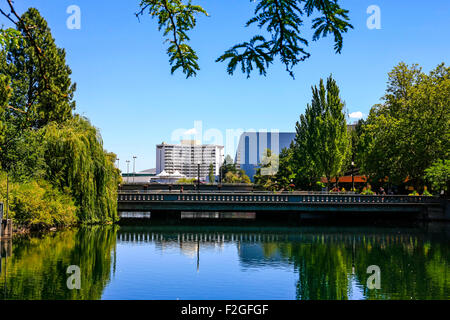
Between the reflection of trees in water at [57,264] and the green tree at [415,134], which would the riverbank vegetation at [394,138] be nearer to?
the green tree at [415,134]

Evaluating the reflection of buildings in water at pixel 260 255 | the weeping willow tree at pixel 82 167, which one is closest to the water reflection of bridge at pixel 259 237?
the reflection of buildings in water at pixel 260 255

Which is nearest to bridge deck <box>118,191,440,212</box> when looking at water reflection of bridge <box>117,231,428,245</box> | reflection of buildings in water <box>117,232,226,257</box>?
water reflection of bridge <box>117,231,428,245</box>

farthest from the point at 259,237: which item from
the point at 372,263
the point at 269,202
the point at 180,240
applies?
the point at 372,263

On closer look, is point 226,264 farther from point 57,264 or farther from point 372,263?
point 57,264

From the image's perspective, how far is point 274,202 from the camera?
5131 cm

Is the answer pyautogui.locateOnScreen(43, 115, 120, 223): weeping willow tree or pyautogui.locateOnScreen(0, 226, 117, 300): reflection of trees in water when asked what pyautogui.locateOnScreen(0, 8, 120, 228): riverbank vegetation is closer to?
pyautogui.locateOnScreen(43, 115, 120, 223): weeping willow tree

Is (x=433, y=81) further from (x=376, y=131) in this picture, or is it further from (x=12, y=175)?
(x=12, y=175)

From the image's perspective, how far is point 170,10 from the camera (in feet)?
16.3

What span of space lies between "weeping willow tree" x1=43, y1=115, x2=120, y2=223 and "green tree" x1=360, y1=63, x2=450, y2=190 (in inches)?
1319

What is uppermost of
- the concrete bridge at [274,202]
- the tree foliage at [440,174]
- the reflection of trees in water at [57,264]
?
the tree foliage at [440,174]

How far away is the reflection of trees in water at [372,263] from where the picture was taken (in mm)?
19859

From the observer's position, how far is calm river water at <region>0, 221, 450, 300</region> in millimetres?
19516

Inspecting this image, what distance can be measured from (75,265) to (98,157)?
57.0ft
